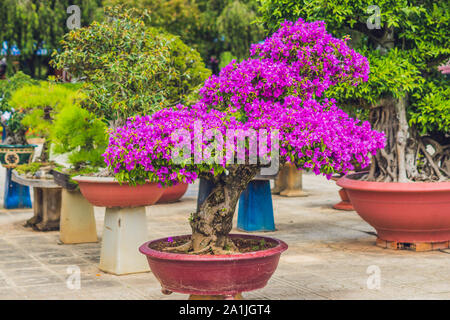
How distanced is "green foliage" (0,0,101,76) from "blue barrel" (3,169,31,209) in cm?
1316

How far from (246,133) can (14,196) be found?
23.9 feet

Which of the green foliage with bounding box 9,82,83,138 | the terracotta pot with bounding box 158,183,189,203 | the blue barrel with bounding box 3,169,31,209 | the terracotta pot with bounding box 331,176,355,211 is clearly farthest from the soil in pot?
the blue barrel with bounding box 3,169,31,209

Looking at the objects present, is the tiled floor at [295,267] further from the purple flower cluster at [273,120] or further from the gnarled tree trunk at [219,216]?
the purple flower cluster at [273,120]

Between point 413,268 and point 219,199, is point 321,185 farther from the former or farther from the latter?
point 219,199

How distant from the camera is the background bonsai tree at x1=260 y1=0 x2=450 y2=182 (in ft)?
23.3

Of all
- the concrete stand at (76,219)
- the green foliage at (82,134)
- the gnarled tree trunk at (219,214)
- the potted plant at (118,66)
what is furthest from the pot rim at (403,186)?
the concrete stand at (76,219)

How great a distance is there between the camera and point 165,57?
24.1 ft

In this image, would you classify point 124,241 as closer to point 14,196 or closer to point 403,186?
point 403,186

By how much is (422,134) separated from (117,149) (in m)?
4.35

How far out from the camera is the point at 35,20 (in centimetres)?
2322

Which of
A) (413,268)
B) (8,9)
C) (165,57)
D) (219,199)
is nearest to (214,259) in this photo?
(219,199)

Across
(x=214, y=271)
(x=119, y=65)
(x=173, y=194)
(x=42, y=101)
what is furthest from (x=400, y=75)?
(x=173, y=194)

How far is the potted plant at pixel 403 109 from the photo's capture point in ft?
23.2

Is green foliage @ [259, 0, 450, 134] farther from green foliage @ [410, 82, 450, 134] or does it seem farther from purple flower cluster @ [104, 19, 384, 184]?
purple flower cluster @ [104, 19, 384, 184]
